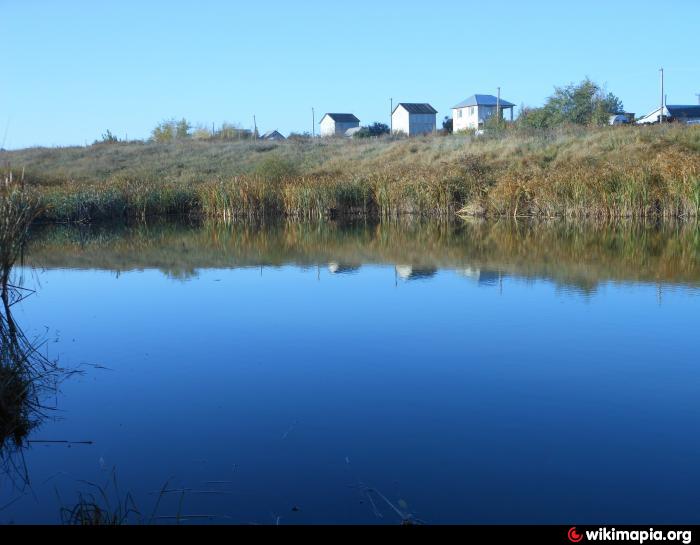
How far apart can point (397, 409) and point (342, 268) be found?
20.3 feet

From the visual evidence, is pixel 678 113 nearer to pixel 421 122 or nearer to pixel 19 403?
pixel 421 122

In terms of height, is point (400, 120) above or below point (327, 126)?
below

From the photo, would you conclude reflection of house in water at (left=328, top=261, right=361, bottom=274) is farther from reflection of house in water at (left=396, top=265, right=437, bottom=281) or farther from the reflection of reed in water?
the reflection of reed in water

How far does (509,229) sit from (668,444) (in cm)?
1200

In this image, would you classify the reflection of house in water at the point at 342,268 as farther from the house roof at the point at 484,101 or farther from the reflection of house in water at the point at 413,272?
the house roof at the point at 484,101

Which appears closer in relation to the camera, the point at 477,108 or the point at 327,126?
the point at 477,108

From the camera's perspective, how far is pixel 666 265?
33.1 ft

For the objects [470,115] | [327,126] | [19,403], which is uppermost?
[327,126]

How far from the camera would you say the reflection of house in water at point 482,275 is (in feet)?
29.8

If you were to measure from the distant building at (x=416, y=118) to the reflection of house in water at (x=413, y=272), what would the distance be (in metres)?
53.4

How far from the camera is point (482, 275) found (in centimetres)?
965

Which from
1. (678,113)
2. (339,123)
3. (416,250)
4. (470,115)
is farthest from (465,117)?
(416,250)

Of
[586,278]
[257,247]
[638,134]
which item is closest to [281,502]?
[586,278]

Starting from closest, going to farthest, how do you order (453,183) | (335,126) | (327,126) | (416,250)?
(416,250), (453,183), (335,126), (327,126)
